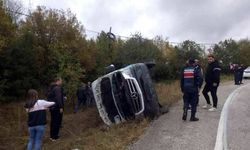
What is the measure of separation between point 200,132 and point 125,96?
3.04m

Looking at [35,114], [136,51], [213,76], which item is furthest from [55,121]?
[136,51]

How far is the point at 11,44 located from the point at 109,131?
22051mm

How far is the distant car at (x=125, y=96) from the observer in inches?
472

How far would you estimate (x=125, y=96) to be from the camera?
1224 centimetres

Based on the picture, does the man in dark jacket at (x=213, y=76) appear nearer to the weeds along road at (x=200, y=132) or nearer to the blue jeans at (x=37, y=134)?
the weeds along road at (x=200, y=132)

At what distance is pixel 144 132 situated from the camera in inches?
407

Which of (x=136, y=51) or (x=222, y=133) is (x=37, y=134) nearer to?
(x=222, y=133)

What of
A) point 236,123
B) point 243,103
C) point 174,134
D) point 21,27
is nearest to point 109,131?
point 174,134

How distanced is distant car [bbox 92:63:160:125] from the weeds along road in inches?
22.7

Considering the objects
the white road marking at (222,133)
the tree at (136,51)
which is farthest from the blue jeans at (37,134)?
the tree at (136,51)

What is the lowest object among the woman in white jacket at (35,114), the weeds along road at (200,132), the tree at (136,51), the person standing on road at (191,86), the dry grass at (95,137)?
the dry grass at (95,137)

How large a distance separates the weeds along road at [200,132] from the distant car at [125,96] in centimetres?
58

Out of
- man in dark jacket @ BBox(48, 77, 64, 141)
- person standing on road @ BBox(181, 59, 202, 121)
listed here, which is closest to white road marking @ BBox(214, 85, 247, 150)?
person standing on road @ BBox(181, 59, 202, 121)

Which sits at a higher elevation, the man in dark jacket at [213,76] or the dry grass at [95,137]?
the man in dark jacket at [213,76]
